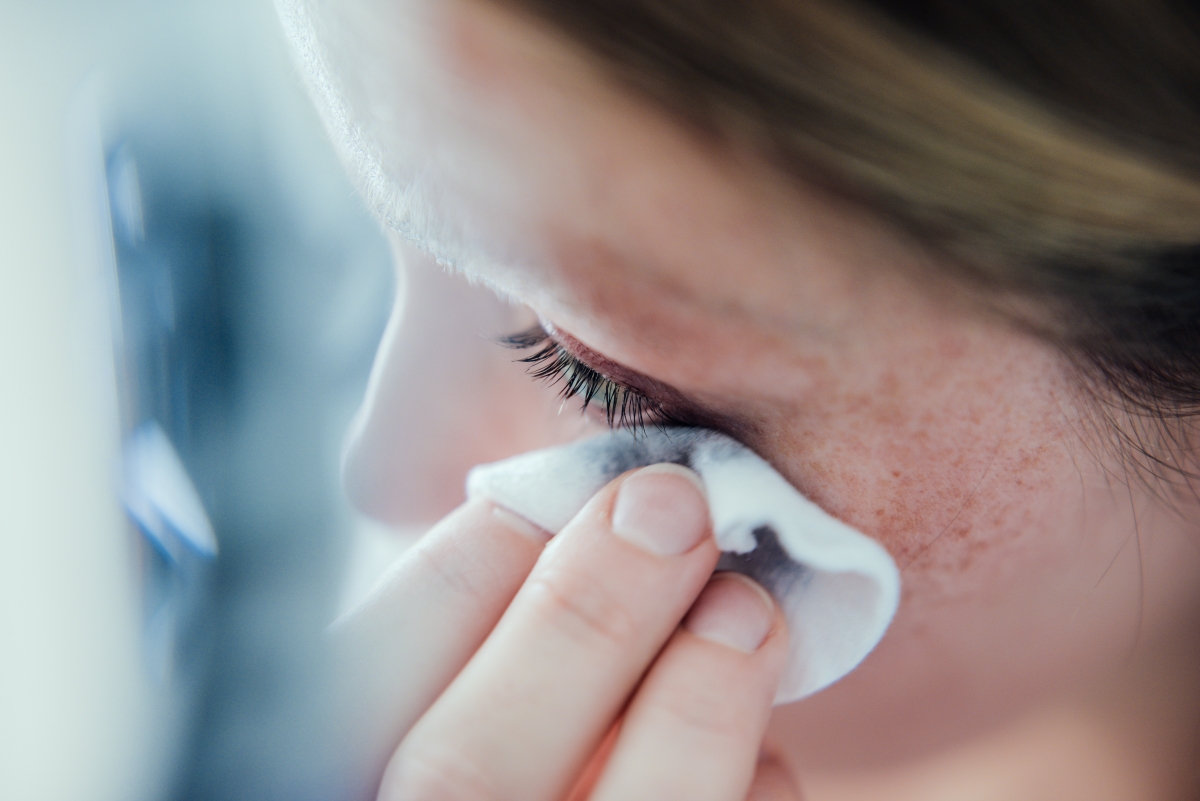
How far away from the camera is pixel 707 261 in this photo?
1.16 feet

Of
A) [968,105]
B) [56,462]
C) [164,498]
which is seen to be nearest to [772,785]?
[968,105]

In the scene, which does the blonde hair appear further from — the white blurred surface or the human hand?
the white blurred surface

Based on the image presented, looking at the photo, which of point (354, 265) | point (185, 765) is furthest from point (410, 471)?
point (354, 265)

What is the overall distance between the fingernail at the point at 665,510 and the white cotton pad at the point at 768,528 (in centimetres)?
1

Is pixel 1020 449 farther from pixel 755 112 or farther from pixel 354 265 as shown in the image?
pixel 354 265

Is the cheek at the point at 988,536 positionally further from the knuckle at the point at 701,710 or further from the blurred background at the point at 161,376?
the blurred background at the point at 161,376

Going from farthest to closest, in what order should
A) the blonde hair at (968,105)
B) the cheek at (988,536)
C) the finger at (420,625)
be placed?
the finger at (420,625), the cheek at (988,536), the blonde hair at (968,105)

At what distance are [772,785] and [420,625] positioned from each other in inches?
12.7

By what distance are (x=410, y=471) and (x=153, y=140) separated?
1217mm

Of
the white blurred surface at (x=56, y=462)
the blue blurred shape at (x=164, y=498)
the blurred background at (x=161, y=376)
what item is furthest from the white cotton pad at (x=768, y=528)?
the blue blurred shape at (x=164, y=498)

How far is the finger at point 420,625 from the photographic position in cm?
54

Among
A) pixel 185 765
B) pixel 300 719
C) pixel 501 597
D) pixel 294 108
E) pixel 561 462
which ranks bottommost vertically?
pixel 185 765

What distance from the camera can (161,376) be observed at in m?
1.67

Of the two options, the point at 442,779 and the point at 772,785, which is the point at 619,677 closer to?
the point at 442,779
